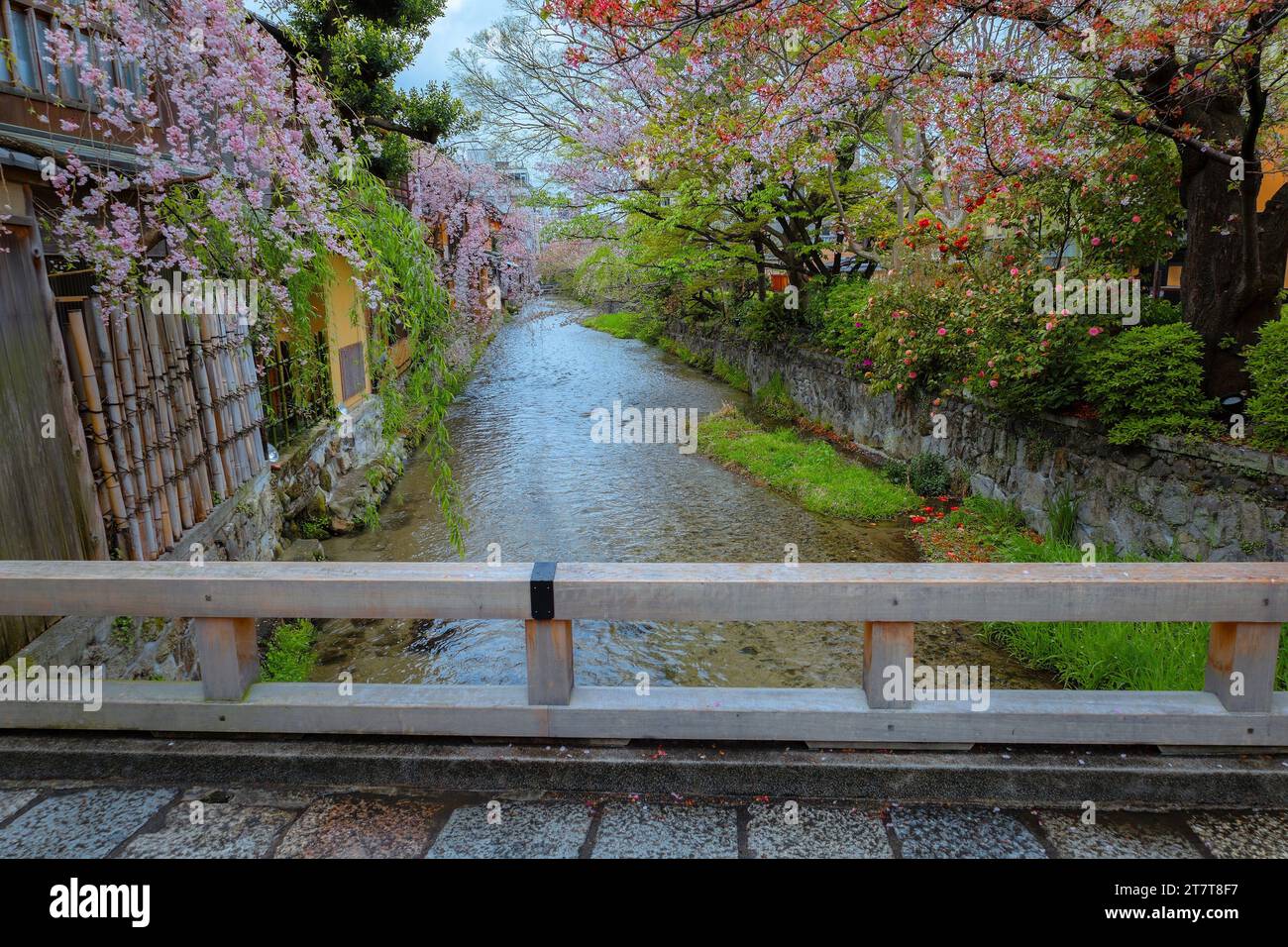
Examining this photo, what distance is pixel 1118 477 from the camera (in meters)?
7.30

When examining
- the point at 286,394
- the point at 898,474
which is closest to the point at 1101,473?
the point at 898,474

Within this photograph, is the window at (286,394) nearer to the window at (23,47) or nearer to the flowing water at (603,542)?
the flowing water at (603,542)

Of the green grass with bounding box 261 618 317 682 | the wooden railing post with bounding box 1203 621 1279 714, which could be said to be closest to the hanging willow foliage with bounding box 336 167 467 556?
the green grass with bounding box 261 618 317 682

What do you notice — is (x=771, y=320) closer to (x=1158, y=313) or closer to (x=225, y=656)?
(x=1158, y=313)

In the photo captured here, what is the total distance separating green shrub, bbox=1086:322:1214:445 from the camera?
658cm

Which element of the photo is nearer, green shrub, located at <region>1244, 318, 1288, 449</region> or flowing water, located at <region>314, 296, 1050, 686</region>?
green shrub, located at <region>1244, 318, 1288, 449</region>

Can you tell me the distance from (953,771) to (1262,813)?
112 cm

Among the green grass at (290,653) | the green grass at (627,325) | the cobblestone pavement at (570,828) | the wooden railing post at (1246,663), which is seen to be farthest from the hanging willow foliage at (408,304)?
the green grass at (627,325)

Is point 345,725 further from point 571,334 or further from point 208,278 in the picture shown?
point 571,334

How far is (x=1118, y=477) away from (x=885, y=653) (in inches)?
222

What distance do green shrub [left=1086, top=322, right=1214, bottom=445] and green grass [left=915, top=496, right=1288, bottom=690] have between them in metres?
1.21

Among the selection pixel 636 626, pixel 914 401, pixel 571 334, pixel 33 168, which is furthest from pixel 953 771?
pixel 571 334

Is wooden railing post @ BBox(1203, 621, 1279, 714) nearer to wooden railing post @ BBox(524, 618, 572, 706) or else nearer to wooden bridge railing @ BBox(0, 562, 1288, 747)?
wooden bridge railing @ BBox(0, 562, 1288, 747)

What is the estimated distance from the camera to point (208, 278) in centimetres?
493
